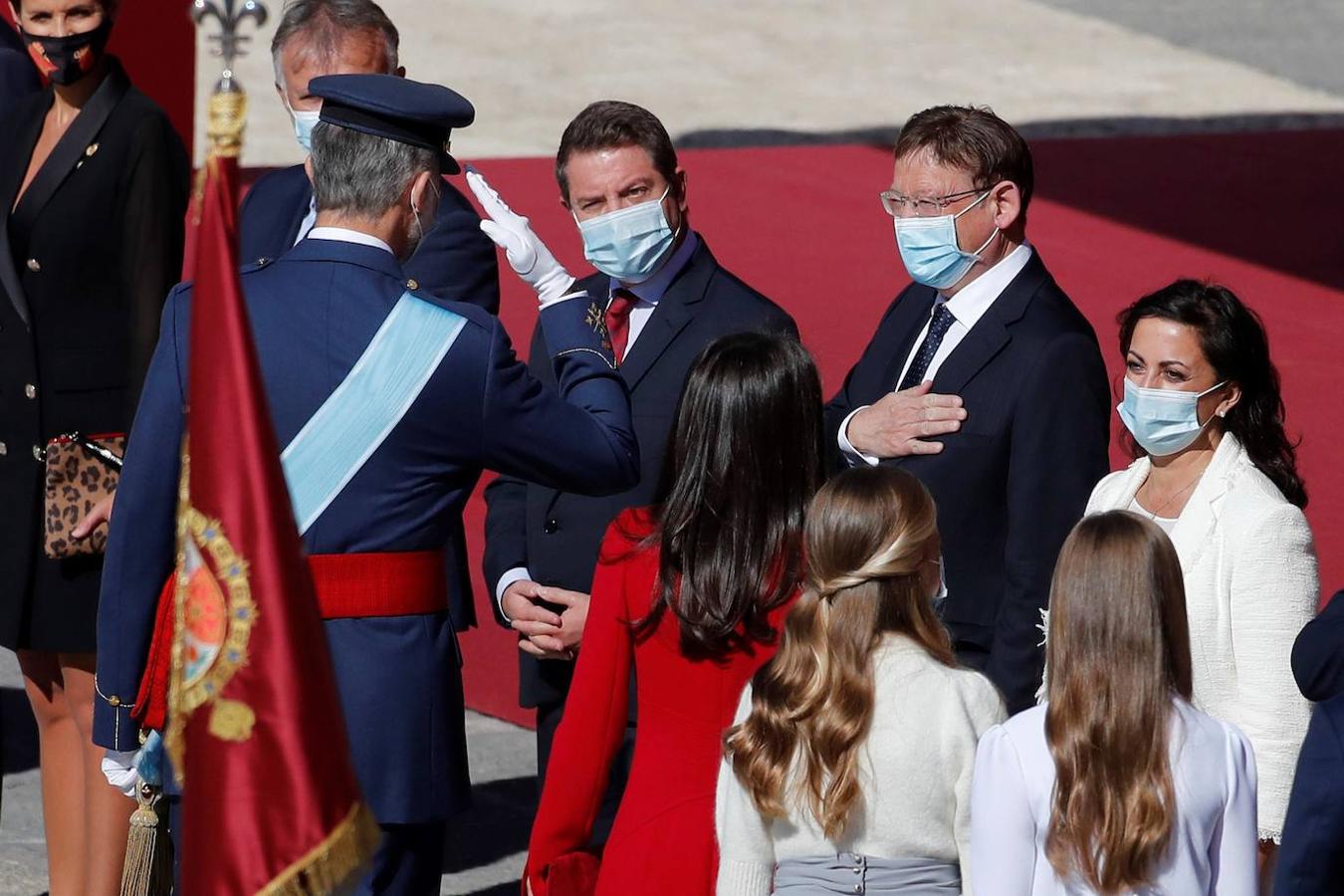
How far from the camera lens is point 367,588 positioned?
291 cm

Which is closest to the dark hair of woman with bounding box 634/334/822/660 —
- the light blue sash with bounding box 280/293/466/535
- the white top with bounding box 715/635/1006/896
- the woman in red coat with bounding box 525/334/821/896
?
the woman in red coat with bounding box 525/334/821/896

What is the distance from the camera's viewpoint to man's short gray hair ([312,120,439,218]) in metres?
2.89

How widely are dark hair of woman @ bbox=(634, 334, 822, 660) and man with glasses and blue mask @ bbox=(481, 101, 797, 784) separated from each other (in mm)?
725

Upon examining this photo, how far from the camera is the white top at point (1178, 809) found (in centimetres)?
255

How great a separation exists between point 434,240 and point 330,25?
586mm

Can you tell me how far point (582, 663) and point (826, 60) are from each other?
13073mm

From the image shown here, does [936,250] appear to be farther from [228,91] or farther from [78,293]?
[78,293]

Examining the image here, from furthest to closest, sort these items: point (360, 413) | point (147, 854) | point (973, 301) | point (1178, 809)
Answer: point (147, 854)
point (973, 301)
point (360, 413)
point (1178, 809)

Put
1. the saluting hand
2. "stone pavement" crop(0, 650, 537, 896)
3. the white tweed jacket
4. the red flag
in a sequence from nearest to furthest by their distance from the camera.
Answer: the red flag
the white tweed jacket
the saluting hand
"stone pavement" crop(0, 650, 537, 896)

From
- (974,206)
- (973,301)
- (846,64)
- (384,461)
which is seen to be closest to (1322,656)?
(973,301)

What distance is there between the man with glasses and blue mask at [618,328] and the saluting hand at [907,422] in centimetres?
28

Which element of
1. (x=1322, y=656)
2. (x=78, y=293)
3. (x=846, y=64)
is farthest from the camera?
→ (x=846, y=64)

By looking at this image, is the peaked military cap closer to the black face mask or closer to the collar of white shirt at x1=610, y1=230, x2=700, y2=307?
the collar of white shirt at x1=610, y1=230, x2=700, y2=307

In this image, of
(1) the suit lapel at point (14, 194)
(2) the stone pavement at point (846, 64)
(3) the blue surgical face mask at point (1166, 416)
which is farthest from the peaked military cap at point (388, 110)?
(2) the stone pavement at point (846, 64)
